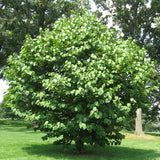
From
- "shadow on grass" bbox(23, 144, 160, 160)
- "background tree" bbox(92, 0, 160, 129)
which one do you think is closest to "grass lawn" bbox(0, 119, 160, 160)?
"shadow on grass" bbox(23, 144, 160, 160)

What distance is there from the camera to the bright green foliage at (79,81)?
9.53 meters

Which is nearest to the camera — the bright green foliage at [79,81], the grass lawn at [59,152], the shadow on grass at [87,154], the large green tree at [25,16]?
the bright green foliage at [79,81]

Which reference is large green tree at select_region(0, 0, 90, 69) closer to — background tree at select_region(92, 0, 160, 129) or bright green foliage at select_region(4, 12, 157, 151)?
background tree at select_region(92, 0, 160, 129)

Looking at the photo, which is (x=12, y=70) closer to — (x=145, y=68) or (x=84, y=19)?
(x=84, y=19)

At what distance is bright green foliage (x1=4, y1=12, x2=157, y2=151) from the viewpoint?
31.3ft

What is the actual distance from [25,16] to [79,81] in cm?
2560

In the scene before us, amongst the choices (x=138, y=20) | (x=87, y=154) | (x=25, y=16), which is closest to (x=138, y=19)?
(x=138, y=20)

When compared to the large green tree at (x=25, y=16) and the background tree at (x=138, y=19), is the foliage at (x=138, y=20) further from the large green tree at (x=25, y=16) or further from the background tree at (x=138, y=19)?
the large green tree at (x=25, y=16)

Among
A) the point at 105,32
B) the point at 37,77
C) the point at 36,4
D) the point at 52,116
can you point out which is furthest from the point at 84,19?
the point at 36,4

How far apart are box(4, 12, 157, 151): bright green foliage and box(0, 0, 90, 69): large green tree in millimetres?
19251

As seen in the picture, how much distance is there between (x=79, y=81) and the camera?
30.6 ft

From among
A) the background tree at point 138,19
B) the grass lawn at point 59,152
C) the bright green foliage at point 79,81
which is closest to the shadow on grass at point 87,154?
the grass lawn at point 59,152

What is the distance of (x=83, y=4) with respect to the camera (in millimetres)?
31766

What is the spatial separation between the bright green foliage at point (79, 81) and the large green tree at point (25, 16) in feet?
63.2
